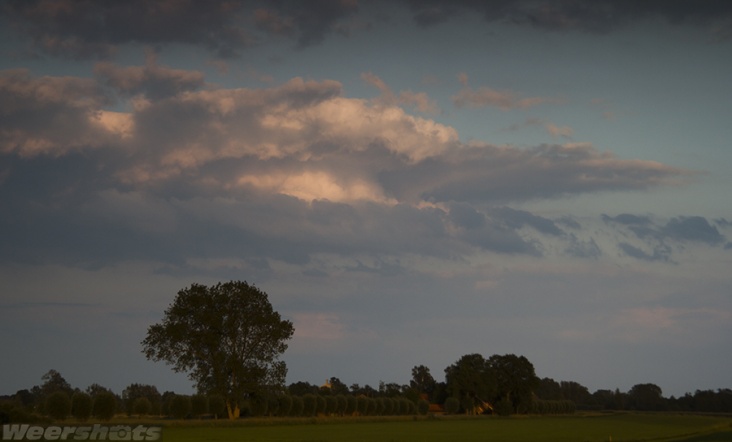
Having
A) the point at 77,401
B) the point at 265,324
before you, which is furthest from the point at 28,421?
the point at 265,324

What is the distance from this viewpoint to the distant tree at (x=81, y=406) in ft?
250

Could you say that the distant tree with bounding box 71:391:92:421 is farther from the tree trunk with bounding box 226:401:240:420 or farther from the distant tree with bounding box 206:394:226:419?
the tree trunk with bounding box 226:401:240:420

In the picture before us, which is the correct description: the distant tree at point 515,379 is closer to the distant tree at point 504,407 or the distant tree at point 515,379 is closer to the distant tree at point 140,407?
the distant tree at point 504,407

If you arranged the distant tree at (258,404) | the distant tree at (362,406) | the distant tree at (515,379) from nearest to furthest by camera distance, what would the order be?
1. the distant tree at (258,404)
2. the distant tree at (362,406)
3. the distant tree at (515,379)

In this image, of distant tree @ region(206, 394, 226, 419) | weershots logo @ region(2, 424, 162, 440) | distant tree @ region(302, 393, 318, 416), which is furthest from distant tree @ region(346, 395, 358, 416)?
weershots logo @ region(2, 424, 162, 440)

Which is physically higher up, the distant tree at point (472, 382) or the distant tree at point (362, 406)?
the distant tree at point (472, 382)

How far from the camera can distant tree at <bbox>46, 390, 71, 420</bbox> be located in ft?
242

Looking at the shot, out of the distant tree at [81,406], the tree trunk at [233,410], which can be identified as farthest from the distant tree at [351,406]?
the distant tree at [81,406]

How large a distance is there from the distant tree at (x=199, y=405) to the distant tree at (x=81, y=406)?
17230 mm

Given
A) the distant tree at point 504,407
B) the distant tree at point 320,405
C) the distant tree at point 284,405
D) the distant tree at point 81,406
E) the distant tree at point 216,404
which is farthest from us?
the distant tree at point 504,407

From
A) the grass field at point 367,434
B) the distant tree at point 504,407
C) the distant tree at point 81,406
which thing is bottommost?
the grass field at point 367,434

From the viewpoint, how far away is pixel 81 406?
76.5m

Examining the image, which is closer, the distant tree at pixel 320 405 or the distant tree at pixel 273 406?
the distant tree at pixel 273 406

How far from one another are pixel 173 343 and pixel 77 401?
77.9 ft
